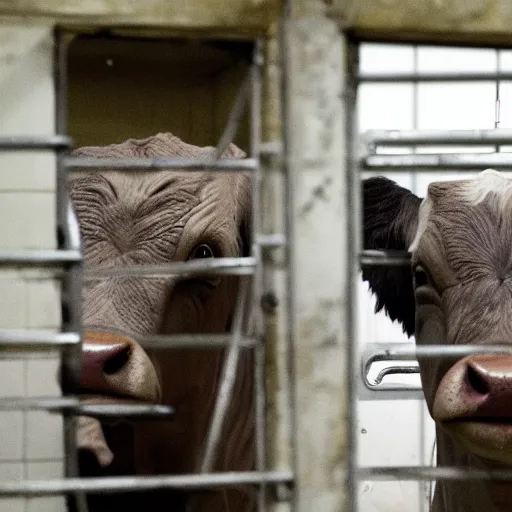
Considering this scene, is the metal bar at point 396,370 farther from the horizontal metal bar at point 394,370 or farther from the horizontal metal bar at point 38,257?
the horizontal metal bar at point 38,257

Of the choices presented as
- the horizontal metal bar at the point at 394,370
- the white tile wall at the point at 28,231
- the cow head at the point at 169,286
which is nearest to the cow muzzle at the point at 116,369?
the cow head at the point at 169,286

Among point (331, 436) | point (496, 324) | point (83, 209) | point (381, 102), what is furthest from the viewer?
point (381, 102)

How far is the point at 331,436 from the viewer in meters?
0.88

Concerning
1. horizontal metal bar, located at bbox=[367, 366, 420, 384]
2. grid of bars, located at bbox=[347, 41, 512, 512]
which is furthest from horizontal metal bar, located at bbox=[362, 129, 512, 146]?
horizontal metal bar, located at bbox=[367, 366, 420, 384]

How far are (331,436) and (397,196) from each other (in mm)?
1901

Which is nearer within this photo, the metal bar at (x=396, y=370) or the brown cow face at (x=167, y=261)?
the brown cow face at (x=167, y=261)

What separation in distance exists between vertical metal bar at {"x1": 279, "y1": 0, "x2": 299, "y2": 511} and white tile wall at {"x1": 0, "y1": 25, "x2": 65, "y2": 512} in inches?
7.0

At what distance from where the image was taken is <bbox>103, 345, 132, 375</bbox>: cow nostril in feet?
5.32

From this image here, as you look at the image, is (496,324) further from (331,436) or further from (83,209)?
(331,436)

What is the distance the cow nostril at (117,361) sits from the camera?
162cm

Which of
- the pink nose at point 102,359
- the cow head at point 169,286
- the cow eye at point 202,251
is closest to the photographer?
the pink nose at point 102,359

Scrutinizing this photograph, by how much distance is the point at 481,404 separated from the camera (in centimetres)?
171

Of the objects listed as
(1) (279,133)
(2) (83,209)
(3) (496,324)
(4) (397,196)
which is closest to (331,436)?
(1) (279,133)

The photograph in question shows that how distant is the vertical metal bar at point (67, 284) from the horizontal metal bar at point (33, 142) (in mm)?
20
